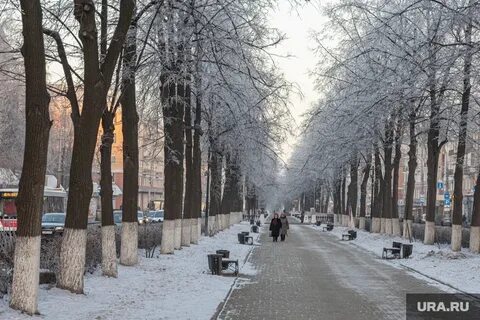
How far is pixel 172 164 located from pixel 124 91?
6448mm

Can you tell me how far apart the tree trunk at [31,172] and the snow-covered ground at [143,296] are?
15.1 inches

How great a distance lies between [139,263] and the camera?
55.4 feet

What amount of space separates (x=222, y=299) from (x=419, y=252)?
592 inches

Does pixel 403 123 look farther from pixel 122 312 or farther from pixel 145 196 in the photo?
pixel 145 196

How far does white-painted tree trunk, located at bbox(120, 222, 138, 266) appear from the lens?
16.2m

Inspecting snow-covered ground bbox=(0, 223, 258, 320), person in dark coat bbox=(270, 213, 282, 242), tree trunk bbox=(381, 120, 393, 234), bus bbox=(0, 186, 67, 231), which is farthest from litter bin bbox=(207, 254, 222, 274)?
tree trunk bbox=(381, 120, 393, 234)

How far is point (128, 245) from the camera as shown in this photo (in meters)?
16.2

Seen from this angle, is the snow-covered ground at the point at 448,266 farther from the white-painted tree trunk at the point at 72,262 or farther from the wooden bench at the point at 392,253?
the white-painted tree trunk at the point at 72,262

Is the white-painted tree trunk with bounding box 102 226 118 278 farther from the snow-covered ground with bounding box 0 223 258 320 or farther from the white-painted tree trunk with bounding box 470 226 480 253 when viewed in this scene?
the white-painted tree trunk with bounding box 470 226 480 253

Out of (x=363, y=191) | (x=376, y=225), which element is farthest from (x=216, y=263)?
(x=363, y=191)

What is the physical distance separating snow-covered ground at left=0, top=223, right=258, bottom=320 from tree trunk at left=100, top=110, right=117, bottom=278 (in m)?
0.33

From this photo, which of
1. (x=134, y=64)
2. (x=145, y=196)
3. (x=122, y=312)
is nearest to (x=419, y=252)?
(x=134, y=64)

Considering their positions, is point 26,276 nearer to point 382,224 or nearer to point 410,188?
point 410,188

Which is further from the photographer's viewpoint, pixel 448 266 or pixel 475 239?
pixel 475 239
